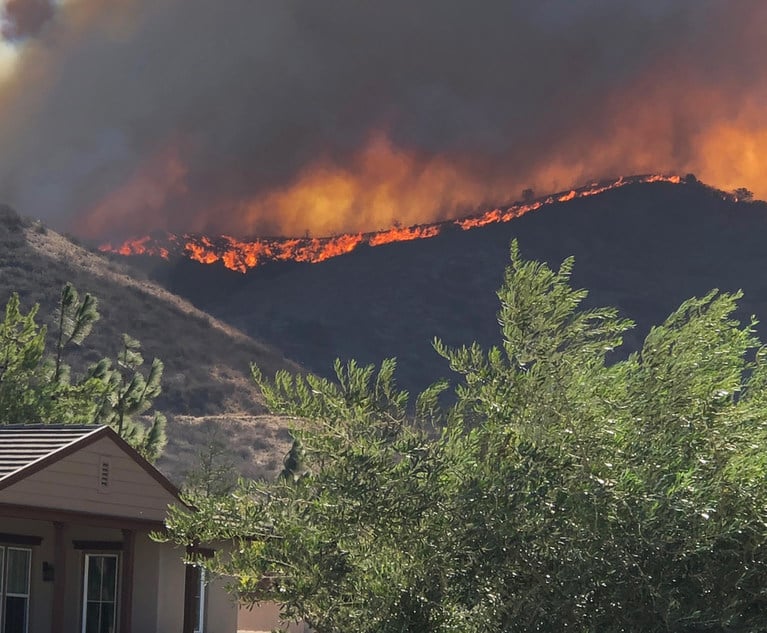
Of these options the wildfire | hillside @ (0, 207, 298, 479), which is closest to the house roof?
hillside @ (0, 207, 298, 479)

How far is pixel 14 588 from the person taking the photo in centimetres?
2238

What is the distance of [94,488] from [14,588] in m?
2.18

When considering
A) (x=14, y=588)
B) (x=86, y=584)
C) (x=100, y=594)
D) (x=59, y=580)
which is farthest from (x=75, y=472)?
(x=100, y=594)

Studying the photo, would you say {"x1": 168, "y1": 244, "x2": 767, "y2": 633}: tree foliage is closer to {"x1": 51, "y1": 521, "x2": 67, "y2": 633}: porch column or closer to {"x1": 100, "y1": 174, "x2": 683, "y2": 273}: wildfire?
{"x1": 51, "y1": 521, "x2": 67, "y2": 633}: porch column

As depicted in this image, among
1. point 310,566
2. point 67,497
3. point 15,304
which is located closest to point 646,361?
point 310,566

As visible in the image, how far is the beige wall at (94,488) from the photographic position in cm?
2097

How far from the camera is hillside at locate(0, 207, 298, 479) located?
88188mm

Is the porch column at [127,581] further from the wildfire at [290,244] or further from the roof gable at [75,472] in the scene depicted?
the wildfire at [290,244]

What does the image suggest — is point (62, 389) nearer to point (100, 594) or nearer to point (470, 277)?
point (100, 594)

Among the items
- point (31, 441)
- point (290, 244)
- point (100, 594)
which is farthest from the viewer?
point (290, 244)

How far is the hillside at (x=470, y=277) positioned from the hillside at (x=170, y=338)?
1772 centimetres

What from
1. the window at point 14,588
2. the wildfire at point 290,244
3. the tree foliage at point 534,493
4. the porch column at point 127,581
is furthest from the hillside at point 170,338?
the tree foliage at point 534,493

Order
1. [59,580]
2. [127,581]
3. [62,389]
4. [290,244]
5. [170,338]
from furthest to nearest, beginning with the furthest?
[290,244] → [170,338] → [62,389] → [127,581] → [59,580]

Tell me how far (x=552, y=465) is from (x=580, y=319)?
1841 millimetres
